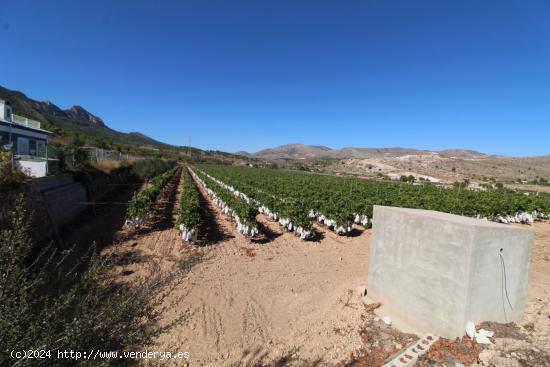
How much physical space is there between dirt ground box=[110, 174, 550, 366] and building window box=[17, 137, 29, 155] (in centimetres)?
1782

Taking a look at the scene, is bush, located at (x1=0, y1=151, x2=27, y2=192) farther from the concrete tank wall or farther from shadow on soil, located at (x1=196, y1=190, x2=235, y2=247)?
the concrete tank wall

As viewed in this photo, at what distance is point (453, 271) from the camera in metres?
4.93

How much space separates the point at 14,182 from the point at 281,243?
8.63 m

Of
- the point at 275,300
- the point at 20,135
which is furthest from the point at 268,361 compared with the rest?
the point at 20,135

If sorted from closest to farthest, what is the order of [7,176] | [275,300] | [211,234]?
1. [275,300]
2. [7,176]
3. [211,234]

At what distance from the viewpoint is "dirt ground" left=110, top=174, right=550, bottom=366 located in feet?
16.6

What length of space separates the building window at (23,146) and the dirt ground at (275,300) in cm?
1782

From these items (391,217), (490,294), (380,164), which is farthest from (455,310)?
(380,164)

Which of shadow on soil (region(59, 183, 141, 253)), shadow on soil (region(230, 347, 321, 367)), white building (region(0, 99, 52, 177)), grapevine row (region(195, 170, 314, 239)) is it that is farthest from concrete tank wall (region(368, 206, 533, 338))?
white building (region(0, 99, 52, 177))

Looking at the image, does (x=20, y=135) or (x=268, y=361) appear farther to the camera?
(x=20, y=135)

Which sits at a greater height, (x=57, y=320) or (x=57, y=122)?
(x=57, y=122)

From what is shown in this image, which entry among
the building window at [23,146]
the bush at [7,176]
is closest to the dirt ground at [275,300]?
the bush at [7,176]

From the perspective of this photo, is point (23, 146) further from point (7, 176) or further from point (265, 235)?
point (265, 235)

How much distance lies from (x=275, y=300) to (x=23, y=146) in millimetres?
25888
